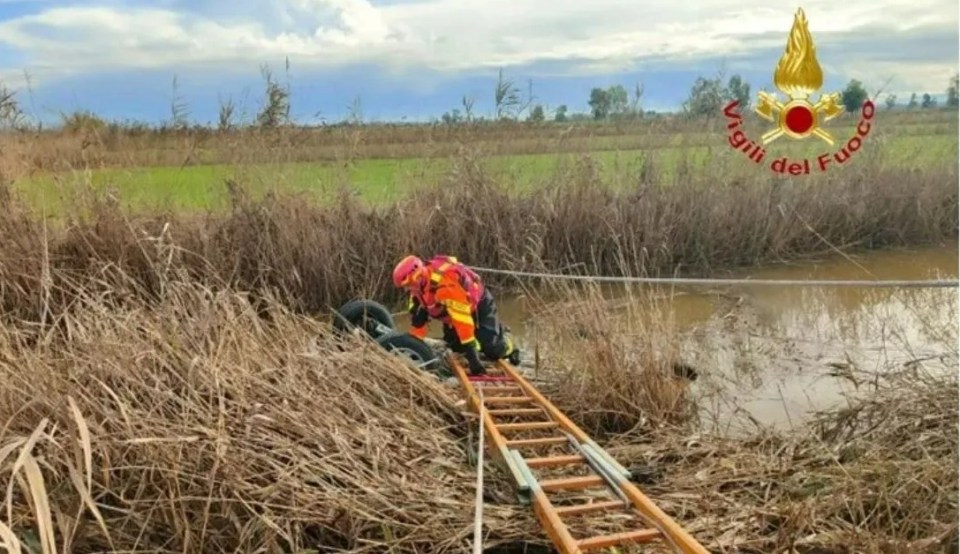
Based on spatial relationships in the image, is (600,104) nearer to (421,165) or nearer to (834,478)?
(421,165)

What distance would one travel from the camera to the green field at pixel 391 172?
796 cm

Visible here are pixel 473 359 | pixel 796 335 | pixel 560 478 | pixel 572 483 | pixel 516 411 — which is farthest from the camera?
pixel 796 335

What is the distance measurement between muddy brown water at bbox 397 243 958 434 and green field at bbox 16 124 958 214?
167cm

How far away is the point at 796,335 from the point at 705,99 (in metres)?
4.39

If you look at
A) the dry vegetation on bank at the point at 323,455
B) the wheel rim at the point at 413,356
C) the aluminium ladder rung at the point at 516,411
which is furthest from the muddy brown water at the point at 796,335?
the wheel rim at the point at 413,356

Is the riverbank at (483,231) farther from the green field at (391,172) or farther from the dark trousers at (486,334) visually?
the dark trousers at (486,334)

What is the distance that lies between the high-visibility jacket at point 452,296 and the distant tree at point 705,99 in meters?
6.36

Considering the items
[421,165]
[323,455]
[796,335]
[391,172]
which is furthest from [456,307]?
[391,172]

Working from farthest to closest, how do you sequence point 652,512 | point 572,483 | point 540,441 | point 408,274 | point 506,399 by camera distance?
point 408,274
point 506,399
point 540,441
point 572,483
point 652,512

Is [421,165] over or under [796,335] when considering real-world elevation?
over

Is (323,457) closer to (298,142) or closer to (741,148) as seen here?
(298,142)

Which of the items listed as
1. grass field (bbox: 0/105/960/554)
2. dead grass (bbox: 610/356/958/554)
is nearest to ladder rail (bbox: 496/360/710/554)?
grass field (bbox: 0/105/960/554)

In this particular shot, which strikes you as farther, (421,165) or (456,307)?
(421,165)

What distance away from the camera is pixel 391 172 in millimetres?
10094
